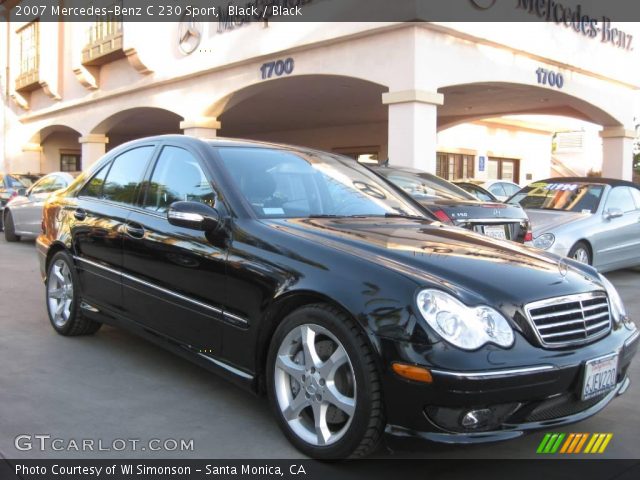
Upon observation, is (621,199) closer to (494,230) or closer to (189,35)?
(494,230)

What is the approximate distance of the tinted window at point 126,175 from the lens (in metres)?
4.59

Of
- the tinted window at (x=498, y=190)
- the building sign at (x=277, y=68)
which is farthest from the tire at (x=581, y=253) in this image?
the tinted window at (x=498, y=190)

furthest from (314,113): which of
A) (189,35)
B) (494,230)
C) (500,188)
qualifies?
(494,230)

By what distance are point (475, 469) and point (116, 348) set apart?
299 cm

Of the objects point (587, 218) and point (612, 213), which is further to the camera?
point (612, 213)

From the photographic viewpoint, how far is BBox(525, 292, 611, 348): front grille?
9.52 feet

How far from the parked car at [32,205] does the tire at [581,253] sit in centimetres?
831

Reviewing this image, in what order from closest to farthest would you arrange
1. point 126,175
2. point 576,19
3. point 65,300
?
point 126,175
point 65,300
point 576,19

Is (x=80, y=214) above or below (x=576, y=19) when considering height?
below

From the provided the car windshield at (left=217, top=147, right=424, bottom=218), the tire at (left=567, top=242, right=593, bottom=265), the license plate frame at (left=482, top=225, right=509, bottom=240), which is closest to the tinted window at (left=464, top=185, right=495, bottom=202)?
the tire at (left=567, top=242, right=593, bottom=265)

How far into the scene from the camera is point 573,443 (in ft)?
11.2

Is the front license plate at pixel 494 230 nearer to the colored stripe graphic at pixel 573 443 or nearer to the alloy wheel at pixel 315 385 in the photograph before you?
the colored stripe graphic at pixel 573 443

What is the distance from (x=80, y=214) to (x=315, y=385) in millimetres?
2823

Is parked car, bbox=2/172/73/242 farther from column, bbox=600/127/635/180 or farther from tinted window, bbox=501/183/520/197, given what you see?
column, bbox=600/127/635/180
